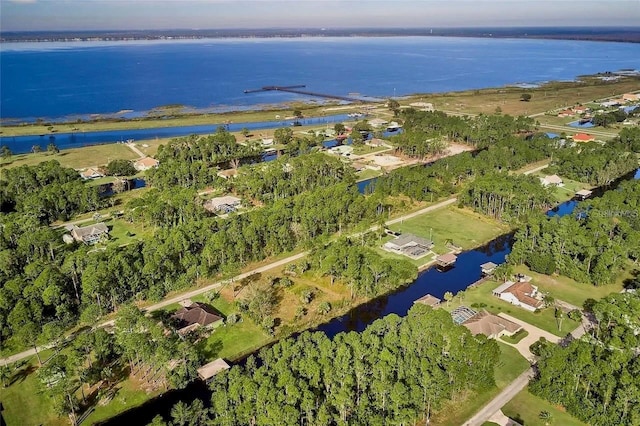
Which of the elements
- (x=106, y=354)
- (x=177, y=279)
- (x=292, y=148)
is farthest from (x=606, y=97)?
(x=106, y=354)

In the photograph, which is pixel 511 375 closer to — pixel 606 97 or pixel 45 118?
pixel 45 118

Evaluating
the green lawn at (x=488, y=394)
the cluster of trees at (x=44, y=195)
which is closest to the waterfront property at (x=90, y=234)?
the cluster of trees at (x=44, y=195)

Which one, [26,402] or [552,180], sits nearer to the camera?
[26,402]

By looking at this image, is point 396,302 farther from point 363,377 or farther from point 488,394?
point 363,377

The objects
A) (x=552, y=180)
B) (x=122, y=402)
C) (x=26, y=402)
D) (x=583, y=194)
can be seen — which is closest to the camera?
(x=122, y=402)

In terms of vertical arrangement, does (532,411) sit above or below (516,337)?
above

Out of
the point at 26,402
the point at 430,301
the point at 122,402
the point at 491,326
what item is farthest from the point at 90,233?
the point at 491,326

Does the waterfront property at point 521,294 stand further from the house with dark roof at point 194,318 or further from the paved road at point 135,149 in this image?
the paved road at point 135,149
